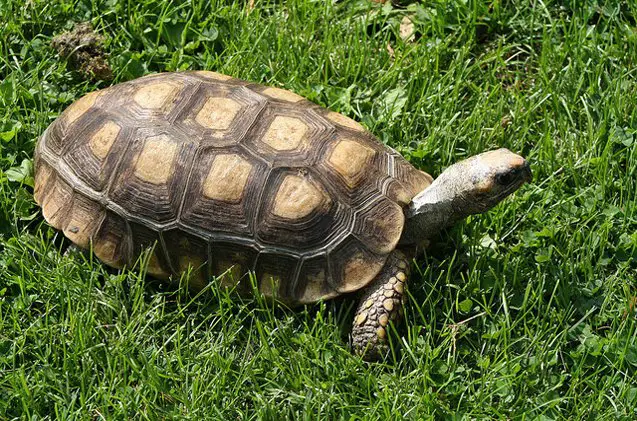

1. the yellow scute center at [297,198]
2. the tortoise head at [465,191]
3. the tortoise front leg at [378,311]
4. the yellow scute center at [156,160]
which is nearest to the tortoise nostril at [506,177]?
the tortoise head at [465,191]

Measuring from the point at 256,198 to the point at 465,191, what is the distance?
3.52 feet

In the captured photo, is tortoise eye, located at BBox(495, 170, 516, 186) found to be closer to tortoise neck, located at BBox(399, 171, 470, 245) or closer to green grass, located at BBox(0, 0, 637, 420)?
tortoise neck, located at BBox(399, 171, 470, 245)

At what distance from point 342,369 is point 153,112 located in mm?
1680

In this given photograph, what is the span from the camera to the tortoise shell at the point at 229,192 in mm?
4996

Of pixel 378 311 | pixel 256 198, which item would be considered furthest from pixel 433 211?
pixel 256 198

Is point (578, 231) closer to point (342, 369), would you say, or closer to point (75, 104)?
point (342, 369)

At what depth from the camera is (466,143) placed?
5.91 metres

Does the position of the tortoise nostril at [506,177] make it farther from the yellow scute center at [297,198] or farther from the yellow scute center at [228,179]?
the yellow scute center at [228,179]

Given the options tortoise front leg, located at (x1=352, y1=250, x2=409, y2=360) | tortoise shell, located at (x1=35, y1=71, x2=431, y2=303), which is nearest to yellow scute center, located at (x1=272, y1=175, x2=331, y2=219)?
tortoise shell, located at (x1=35, y1=71, x2=431, y2=303)

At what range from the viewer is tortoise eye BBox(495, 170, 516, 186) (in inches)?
195

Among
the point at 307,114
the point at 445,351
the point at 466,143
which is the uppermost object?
the point at 307,114

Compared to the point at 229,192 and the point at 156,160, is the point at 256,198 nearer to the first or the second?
the point at 229,192

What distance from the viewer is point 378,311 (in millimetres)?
4973

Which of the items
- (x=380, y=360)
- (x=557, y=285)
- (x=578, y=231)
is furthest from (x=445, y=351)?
(x=578, y=231)
